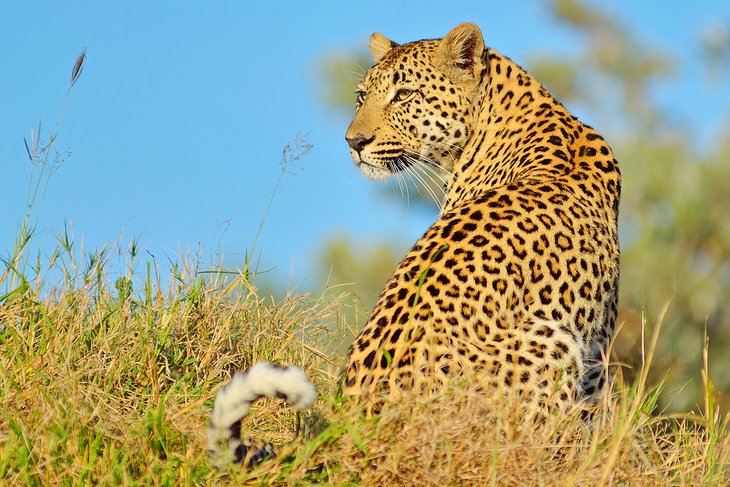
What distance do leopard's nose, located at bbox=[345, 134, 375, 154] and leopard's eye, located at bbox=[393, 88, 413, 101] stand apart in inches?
9.7

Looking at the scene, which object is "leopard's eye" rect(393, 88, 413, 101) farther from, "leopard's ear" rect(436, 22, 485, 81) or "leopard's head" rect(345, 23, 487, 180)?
"leopard's ear" rect(436, 22, 485, 81)

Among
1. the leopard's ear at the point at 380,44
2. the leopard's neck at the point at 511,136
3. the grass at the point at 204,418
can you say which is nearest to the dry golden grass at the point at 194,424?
the grass at the point at 204,418

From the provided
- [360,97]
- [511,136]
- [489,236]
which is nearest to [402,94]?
[360,97]

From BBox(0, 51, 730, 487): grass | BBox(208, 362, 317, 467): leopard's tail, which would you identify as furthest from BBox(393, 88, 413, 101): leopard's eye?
BBox(208, 362, 317, 467): leopard's tail

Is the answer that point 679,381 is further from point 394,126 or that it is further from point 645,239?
point 394,126

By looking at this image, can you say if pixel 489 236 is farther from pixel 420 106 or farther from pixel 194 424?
pixel 420 106

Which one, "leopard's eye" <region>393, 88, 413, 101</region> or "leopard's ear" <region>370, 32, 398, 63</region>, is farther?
"leopard's ear" <region>370, 32, 398, 63</region>

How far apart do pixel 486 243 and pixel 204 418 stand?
4.19ft

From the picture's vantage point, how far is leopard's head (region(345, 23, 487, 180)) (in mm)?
5590

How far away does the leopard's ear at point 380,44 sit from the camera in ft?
20.7

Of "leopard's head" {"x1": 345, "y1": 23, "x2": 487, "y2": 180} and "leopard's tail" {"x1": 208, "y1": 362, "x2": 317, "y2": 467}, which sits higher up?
"leopard's head" {"x1": 345, "y1": 23, "x2": 487, "y2": 180}

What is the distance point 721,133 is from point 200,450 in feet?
43.4

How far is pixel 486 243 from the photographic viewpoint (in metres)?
4.21

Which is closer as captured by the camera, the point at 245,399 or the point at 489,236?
the point at 245,399
